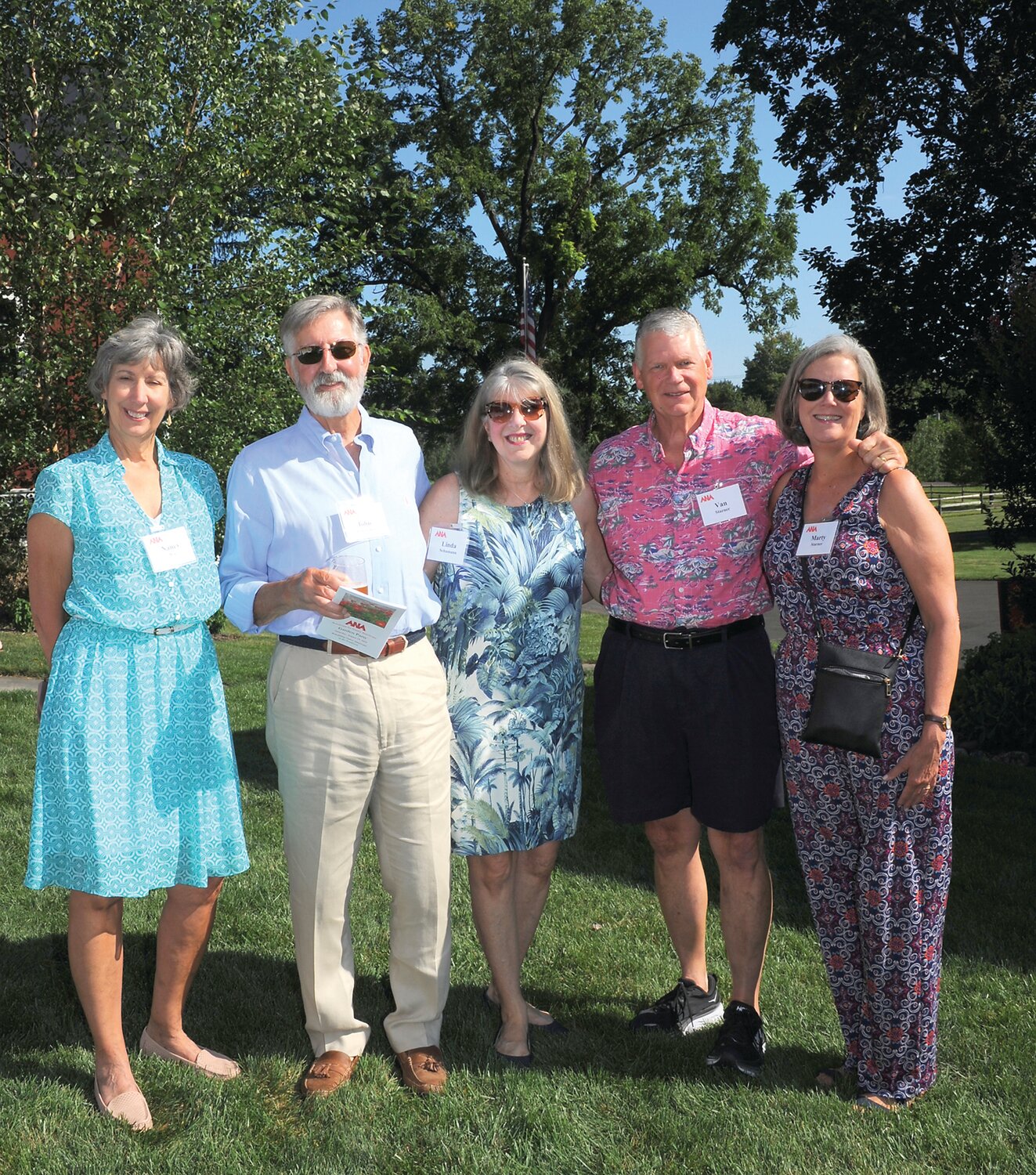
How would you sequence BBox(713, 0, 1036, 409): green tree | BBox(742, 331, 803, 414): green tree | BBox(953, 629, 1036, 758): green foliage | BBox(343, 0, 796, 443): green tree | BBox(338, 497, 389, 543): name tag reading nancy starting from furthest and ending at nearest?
1. BBox(742, 331, 803, 414): green tree
2. BBox(343, 0, 796, 443): green tree
3. BBox(713, 0, 1036, 409): green tree
4. BBox(953, 629, 1036, 758): green foliage
5. BBox(338, 497, 389, 543): name tag reading nancy

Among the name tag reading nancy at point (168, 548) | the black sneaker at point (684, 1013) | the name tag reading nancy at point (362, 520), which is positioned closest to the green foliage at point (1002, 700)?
the black sneaker at point (684, 1013)

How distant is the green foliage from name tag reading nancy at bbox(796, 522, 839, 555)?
5.51 meters

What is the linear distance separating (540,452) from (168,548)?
1.18 metres

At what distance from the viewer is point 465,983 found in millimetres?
4148

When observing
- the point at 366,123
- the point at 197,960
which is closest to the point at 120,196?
the point at 366,123

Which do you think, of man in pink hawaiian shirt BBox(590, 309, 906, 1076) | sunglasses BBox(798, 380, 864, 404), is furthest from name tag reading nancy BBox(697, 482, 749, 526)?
sunglasses BBox(798, 380, 864, 404)

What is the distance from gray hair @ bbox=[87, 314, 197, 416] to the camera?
317cm

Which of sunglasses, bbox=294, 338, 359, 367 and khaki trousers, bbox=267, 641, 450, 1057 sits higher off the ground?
sunglasses, bbox=294, 338, 359, 367

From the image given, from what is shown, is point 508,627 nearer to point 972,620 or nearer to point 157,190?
point 157,190

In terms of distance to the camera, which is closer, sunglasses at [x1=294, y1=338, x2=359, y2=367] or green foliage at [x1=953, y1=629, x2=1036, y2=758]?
sunglasses at [x1=294, y1=338, x2=359, y2=367]

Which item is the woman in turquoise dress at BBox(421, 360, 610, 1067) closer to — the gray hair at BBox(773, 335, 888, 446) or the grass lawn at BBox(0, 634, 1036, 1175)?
the grass lawn at BBox(0, 634, 1036, 1175)

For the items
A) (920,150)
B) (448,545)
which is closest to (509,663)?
(448,545)

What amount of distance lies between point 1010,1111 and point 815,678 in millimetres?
1414

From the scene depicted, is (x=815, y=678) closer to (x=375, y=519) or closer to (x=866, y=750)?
(x=866, y=750)
